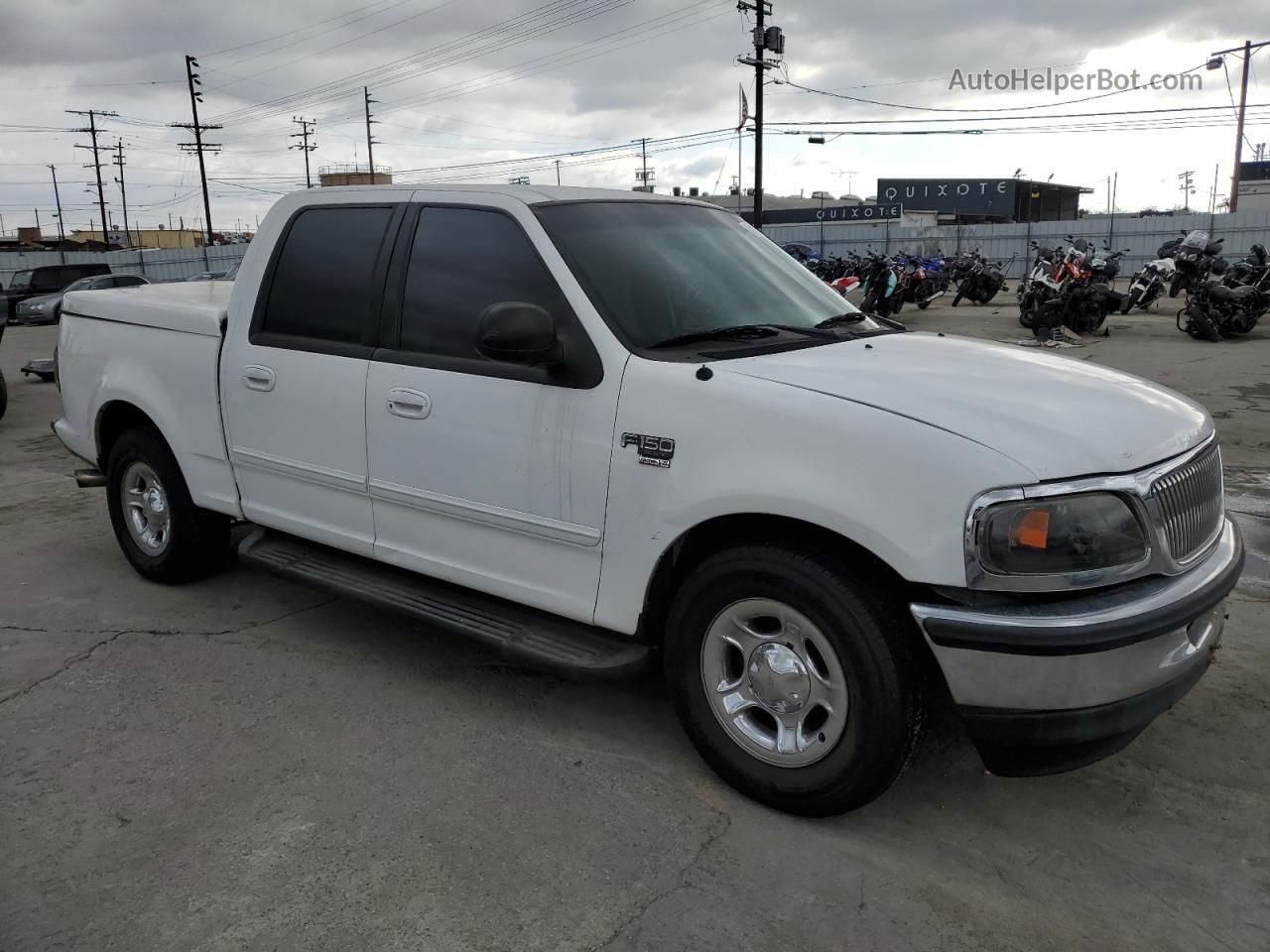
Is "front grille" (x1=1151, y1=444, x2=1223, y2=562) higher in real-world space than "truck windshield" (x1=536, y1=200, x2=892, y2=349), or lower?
lower

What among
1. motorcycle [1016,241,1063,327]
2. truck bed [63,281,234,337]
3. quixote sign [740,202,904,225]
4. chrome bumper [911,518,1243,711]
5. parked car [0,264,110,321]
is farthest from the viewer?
quixote sign [740,202,904,225]

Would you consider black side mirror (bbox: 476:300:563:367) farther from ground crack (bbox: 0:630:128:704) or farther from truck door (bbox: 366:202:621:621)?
ground crack (bbox: 0:630:128:704)

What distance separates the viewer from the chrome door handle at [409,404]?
11.9 feet

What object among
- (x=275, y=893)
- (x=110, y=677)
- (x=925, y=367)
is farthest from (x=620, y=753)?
(x=110, y=677)

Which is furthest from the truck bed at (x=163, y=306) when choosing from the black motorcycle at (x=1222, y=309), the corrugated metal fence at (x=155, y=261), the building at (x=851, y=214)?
the building at (x=851, y=214)

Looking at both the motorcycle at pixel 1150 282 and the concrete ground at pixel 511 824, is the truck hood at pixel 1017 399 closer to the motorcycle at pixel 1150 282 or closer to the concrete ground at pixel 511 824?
the concrete ground at pixel 511 824

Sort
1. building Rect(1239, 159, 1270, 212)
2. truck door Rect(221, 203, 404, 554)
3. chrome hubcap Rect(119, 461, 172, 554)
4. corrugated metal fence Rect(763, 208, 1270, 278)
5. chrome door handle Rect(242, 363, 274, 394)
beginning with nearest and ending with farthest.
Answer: truck door Rect(221, 203, 404, 554), chrome door handle Rect(242, 363, 274, 394), chrome hubcap Rect(119, 461, 172, 554), corrugated metal fence Rect(763, 208, 1270, 278), building Rect(1239, 159, 1270, 212)

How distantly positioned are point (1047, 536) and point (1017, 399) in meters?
0.50

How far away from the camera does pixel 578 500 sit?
326 centimetres

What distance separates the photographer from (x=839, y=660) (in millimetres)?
2766

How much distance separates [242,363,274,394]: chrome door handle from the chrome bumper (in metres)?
2.87

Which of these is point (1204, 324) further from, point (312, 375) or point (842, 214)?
point (842, 214)

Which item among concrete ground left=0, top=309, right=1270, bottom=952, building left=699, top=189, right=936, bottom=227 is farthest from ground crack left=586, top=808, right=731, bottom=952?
building left=699, top=189, right=936, bottom=227

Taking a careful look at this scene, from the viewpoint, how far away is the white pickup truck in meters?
2.57
